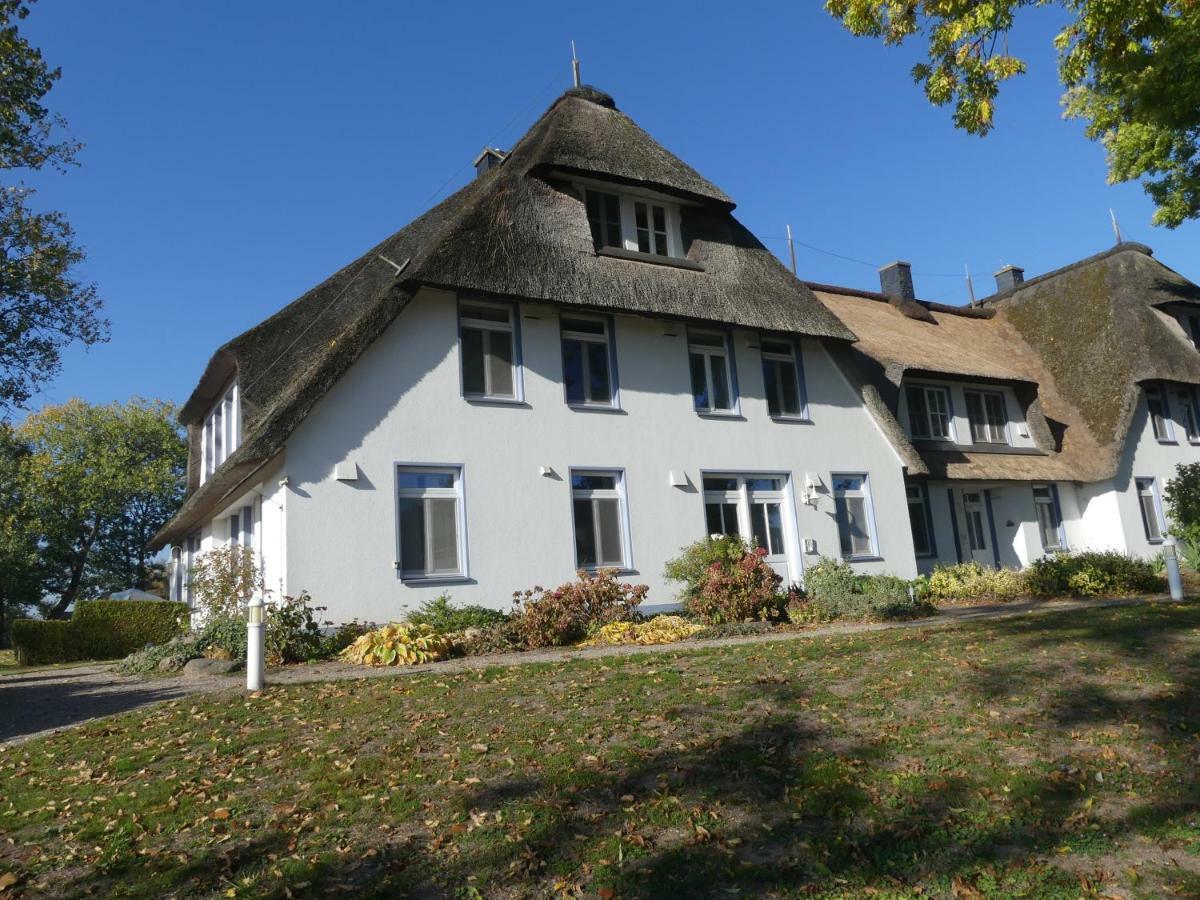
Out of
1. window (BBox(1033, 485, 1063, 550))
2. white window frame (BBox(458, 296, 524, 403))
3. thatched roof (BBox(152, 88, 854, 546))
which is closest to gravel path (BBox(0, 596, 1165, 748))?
thatched roof (BBox(152, 88, 854, 546))

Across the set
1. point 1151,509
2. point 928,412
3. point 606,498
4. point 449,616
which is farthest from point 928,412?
point 449,616

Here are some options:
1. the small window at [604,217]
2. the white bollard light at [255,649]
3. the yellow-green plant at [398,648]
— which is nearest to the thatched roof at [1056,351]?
the small window at [604,217]

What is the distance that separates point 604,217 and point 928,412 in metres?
10.2

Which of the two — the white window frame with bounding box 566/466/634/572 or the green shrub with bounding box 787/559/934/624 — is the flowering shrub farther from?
the green shrub with bounding box 787/559/934/624

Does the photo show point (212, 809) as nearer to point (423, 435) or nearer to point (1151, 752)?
point (1151, 752)

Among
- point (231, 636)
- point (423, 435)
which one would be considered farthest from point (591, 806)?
point (423, 435)

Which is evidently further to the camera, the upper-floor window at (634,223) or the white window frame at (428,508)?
the upper-floor window at (634,223)

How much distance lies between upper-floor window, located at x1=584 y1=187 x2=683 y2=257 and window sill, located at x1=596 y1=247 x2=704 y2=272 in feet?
0.60

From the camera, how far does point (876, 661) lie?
8.88 metres

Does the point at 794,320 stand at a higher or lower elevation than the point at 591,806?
higher

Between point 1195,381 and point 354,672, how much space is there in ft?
82.1

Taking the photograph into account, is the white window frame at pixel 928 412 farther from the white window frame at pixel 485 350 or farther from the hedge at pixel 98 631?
the hedge at pixel 98 631

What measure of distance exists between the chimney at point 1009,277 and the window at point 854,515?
17.1m

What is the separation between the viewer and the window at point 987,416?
23.2 metres
